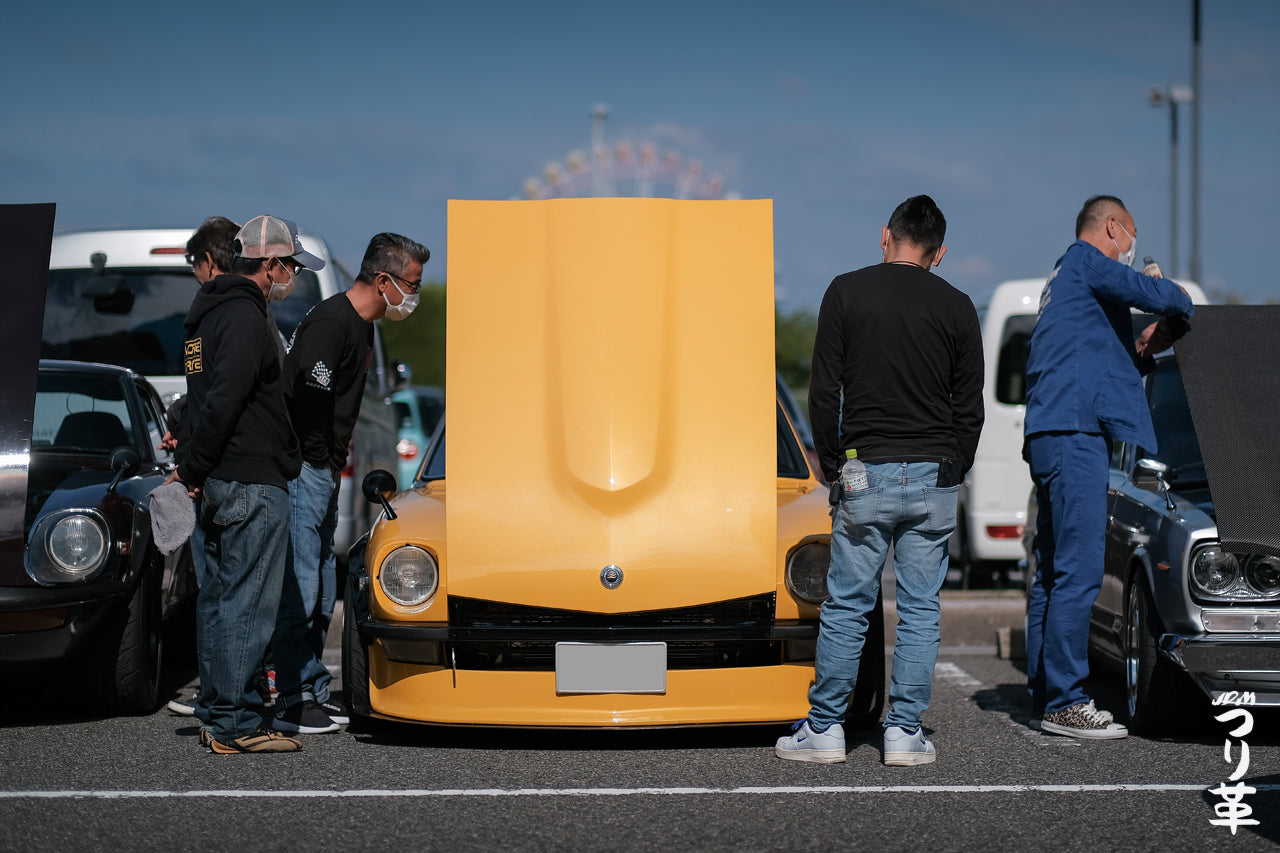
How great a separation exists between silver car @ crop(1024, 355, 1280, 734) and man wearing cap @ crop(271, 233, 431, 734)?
3042mm

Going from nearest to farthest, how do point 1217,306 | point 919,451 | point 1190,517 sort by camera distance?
1. point 919,451
2. point 1190,517
3. point 1217,306

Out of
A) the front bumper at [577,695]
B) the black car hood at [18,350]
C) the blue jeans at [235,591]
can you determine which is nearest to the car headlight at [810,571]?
the front bumper at [577,695]

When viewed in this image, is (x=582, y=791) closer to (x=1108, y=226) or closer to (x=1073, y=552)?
(x=1073, y=552)

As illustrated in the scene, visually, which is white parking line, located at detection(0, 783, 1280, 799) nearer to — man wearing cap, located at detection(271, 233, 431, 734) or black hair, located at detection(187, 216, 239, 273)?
man wearing cap, located at detection(271, 233, 431, 734)

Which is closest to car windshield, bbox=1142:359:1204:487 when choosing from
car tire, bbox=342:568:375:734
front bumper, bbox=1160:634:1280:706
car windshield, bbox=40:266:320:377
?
front bumper, bbox=1160:634:1280:706

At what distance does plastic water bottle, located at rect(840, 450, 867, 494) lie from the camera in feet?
17.0

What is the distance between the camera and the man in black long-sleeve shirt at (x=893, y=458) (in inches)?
204

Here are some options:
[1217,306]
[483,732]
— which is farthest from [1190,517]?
[483,732]

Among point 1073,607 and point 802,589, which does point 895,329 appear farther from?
point 1073,607

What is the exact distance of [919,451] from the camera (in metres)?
5.20

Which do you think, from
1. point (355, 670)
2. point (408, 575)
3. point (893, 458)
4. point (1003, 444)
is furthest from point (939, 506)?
point (1003, 444)

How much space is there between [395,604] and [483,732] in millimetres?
817

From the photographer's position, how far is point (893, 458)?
5195 millimetres

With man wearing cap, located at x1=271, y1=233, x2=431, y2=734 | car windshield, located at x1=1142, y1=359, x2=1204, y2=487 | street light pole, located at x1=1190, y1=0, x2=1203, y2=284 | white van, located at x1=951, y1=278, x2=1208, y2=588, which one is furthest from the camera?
street light pole, located at x1=1190, y1=0, x2=1203, y2=284
